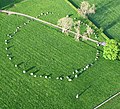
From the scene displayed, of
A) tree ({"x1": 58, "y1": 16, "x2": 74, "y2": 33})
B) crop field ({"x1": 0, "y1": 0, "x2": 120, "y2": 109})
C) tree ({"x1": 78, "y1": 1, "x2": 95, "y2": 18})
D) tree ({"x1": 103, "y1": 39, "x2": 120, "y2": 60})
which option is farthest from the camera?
tree ({"x1": 78, "y1": 1, "x2": 95, "y2": 18})

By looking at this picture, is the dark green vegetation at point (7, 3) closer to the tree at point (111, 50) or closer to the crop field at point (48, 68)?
the crop field at point (48, 68)

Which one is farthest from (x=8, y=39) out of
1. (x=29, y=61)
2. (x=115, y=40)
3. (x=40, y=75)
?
(x=115, y=40)

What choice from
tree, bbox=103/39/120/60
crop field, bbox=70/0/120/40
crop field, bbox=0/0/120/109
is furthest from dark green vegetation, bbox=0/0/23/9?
tree, bbox=103/39/120/60

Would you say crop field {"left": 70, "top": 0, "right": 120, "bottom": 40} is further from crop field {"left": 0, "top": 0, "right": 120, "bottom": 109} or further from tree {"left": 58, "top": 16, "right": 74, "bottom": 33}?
tree {"left": 58, "top": 16, "right": 74, "bottom": 33}

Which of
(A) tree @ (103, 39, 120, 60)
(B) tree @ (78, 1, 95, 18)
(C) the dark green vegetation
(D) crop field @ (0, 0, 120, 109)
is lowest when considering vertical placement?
(D) crop field @ (0, 0, 120, 109)

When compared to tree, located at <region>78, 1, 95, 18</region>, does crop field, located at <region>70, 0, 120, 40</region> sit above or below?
below

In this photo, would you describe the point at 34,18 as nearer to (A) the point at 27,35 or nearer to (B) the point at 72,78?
(A) the point at 27,35

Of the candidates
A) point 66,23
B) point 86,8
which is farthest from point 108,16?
point 66,23

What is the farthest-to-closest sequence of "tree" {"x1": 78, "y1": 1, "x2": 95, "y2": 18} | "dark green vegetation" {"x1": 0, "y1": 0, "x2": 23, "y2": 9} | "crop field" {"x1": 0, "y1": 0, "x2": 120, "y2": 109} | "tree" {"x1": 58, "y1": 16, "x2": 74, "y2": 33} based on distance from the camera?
"dark green vegetation" {"x1": 0, "y1": 0, "x2": 23, "y2": 9} < "tree" {"x1": 78, "y1": 1, "x2": 95, "y2": 18} < "tree" {"x1": 58, "y1": 16, "x2": 74, "y2": 33} < "crop field" {"x1": 0, "y1": 0, "x2": 120, "y2": 109}
